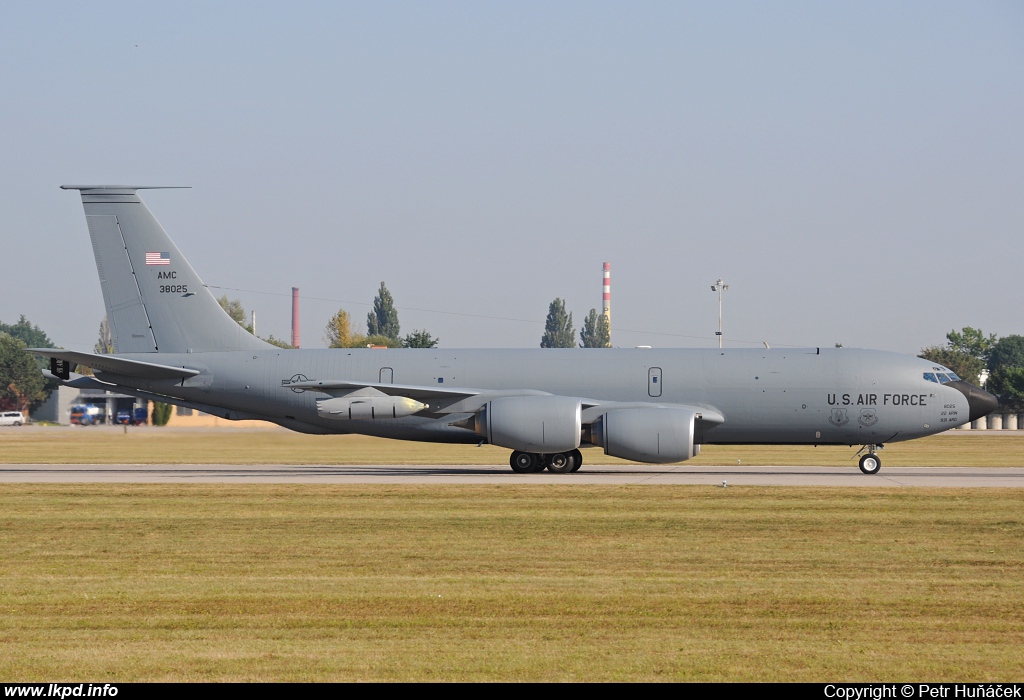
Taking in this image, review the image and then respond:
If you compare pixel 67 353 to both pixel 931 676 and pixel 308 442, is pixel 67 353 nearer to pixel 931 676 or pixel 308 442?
pixel 308 442

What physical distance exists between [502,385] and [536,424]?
271 centimetres

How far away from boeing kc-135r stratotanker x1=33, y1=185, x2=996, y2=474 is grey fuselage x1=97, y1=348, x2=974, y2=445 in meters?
0.04

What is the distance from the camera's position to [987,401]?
3478cm

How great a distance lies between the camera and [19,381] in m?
126

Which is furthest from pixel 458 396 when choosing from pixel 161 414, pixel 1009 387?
pixel 1009 387

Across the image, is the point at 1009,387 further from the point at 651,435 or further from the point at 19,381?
the point at 19,381

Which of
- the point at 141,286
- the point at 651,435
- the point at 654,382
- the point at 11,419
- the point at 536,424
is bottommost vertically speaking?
the point at 11,419

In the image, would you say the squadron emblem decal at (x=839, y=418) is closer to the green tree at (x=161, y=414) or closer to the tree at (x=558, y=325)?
the green tree at (x=161, y=414)

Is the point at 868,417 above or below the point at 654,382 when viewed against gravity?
below

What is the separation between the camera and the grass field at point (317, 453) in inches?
1624

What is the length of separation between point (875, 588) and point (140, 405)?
81709 millimetres

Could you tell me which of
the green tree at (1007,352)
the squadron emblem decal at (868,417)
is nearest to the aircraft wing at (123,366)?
the squadron emblem decal at (868,417)

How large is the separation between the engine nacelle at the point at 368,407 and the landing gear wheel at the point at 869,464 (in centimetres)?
1347
